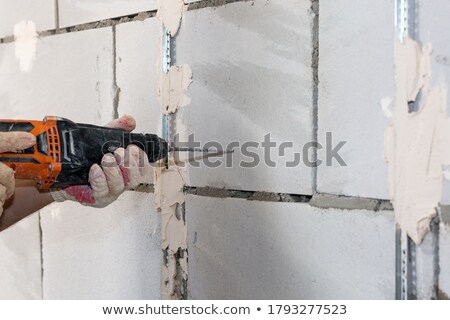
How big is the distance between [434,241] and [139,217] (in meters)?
1.03

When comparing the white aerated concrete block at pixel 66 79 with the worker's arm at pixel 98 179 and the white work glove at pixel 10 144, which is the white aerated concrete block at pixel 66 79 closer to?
the worker's arm at pixel 98 179

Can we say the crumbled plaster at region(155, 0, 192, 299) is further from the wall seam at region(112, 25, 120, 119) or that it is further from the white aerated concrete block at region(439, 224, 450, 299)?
the white aerated concrete block at region(439, 224, 450, 299)

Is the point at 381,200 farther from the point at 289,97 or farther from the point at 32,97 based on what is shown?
the point at 32,97

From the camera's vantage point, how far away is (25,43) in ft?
7.45

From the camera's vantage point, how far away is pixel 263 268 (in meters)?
1.52

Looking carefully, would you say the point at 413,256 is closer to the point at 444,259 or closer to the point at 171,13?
the point at 444,259

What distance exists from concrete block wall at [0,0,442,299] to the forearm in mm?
311

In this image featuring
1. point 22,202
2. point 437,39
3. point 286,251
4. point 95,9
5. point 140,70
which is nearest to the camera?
point 437,39

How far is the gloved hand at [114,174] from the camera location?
4.56ft

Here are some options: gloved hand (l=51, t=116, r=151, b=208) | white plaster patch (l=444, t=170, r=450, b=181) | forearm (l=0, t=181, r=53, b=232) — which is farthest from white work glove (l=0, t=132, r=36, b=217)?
white plaster patch (l=444, t=170, r=450, b=181)

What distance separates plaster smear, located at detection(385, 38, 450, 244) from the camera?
45.7 inches

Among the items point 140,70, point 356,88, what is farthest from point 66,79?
point 356,88

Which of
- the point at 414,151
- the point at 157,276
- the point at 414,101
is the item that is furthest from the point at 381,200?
the point at 157,276

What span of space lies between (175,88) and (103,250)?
72 cm
